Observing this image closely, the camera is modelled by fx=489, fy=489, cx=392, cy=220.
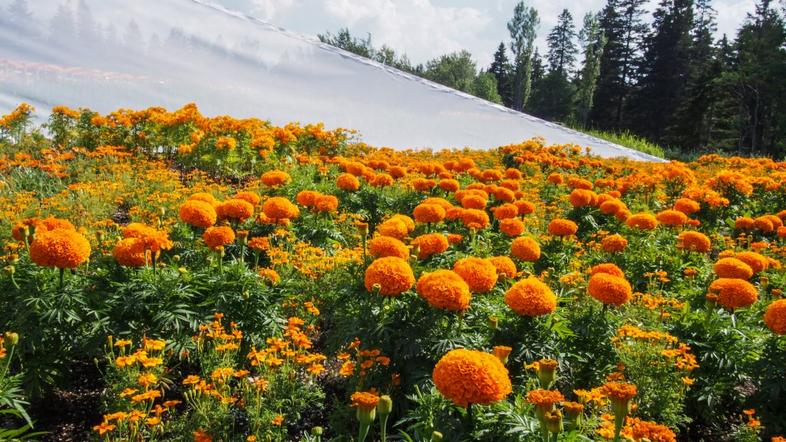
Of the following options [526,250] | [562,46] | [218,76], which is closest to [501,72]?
[562,46]

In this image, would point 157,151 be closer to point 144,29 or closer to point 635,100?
point 144,29

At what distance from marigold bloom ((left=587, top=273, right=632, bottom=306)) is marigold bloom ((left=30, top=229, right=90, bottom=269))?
97.9 inches

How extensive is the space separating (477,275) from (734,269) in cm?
174

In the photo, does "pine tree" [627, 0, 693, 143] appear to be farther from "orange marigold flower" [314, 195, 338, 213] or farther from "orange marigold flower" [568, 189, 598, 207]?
"orange marigold flower" [314, 195, 338, 213]

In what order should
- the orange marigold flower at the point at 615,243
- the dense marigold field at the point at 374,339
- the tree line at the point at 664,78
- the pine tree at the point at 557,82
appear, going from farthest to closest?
the pine tree at the point at 557,82, the tree line at the point at 664,78, the orange marigold flower at the point at 615,243, the dense marigold field at the point at 374,339

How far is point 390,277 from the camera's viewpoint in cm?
221

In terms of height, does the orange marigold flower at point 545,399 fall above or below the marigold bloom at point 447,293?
below

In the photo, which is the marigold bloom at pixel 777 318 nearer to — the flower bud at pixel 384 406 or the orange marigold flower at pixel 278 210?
the flower bud at pixel 384 406

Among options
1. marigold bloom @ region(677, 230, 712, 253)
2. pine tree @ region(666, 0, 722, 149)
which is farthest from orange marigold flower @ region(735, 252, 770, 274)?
pine tree @ region(666, 0, 722, 149)

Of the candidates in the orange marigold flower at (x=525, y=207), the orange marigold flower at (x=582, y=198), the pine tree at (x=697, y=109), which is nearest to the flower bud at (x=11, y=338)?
the orange marigold flower at (x=525, y=207)

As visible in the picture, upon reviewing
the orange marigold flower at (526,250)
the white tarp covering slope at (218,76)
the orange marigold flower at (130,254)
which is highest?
the white tarp covering slope at (218,76)

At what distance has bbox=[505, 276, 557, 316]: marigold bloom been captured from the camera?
7.26 ft

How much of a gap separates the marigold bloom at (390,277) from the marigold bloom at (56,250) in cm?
133

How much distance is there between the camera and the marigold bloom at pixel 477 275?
2336 mm
